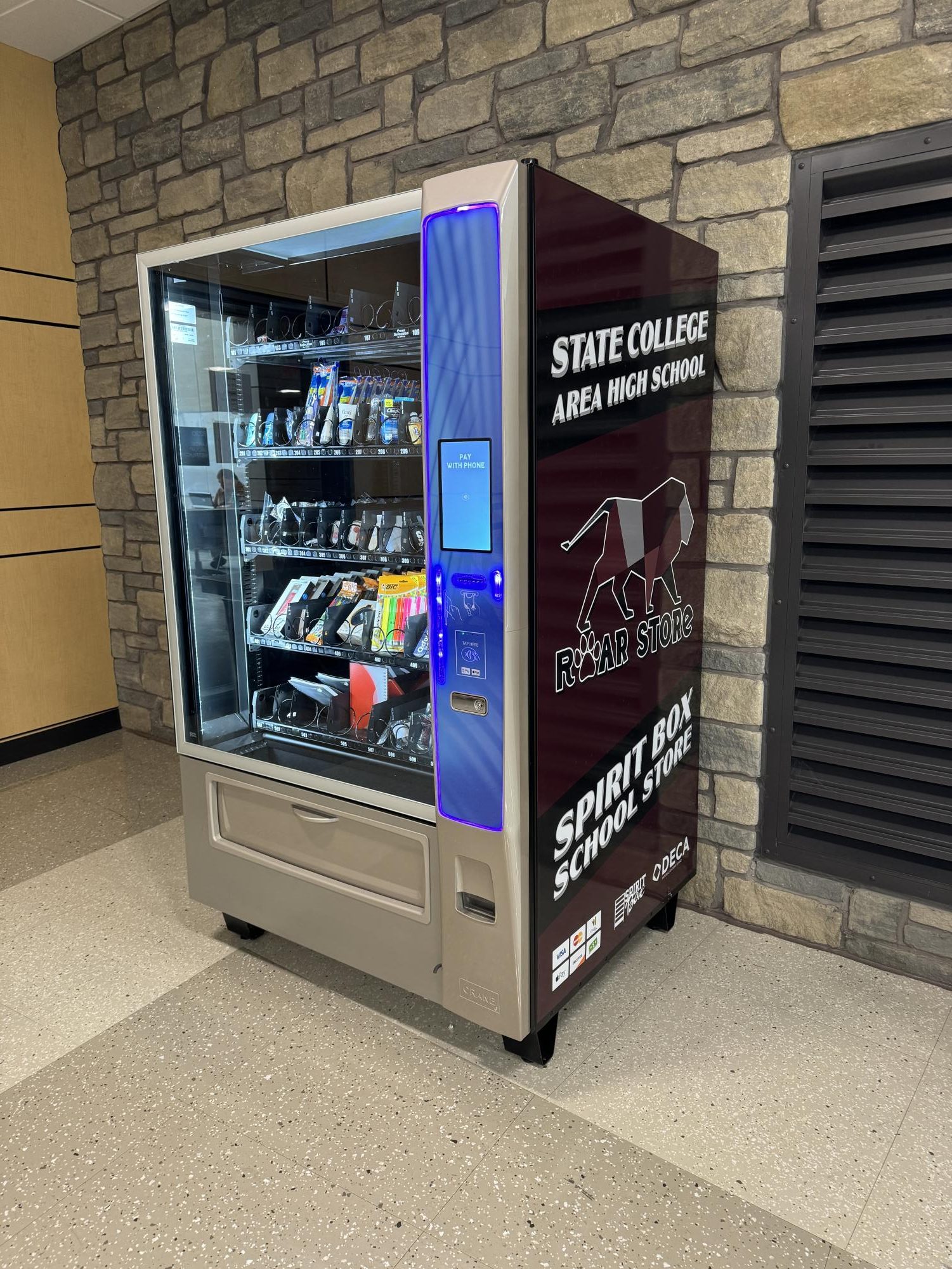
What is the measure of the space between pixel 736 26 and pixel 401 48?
1.17 metres

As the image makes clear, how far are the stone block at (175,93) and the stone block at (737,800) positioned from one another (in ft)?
10.8

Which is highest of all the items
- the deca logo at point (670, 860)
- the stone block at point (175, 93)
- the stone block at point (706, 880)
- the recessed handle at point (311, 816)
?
the stone block at point (175, 93)

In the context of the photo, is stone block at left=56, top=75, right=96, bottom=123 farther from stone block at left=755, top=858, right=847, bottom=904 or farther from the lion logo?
stone block at left=755, top=858, right=847, bottom=904

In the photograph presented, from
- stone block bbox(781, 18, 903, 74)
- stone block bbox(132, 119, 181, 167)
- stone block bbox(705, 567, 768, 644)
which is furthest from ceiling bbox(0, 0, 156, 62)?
stone block bbox(705, 567, 768, 644)

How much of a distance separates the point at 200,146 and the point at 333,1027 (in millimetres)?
3322

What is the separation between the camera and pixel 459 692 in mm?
1579

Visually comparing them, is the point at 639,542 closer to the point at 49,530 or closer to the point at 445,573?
the point at 445,573

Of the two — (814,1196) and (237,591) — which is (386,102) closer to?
(237,591)

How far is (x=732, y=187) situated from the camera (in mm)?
2086

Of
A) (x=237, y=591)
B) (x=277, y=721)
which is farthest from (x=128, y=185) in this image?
(x=277, y=721)

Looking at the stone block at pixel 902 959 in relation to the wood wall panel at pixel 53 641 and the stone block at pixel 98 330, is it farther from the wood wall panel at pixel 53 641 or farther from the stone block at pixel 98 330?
the stone block at pixel 98 330

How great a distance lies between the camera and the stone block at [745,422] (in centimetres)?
212

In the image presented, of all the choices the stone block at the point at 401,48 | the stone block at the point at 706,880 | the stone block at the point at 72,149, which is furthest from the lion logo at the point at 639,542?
the stone block at the point at 72,149

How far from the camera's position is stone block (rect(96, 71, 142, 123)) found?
3.45m
